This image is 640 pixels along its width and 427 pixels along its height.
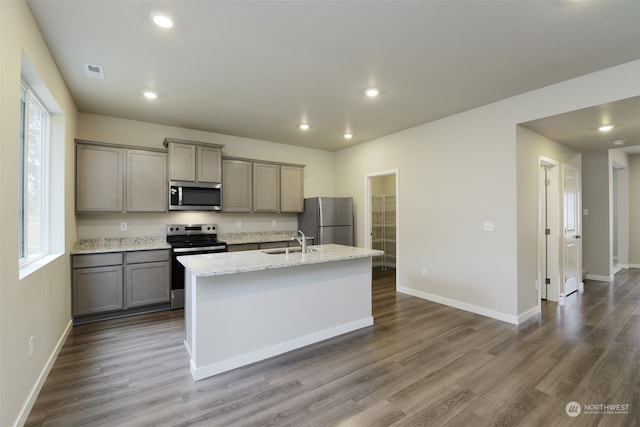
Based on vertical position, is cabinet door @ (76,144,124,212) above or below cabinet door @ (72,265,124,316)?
above

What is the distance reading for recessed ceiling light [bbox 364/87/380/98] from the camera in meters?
3.30

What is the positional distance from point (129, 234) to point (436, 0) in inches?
181

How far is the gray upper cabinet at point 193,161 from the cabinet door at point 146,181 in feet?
0.53

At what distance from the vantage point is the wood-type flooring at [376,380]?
6.46 feet

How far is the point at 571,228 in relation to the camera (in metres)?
4.93

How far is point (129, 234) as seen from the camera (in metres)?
4.37

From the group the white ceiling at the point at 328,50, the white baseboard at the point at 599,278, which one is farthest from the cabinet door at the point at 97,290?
the white baseboard at the point at 599,278

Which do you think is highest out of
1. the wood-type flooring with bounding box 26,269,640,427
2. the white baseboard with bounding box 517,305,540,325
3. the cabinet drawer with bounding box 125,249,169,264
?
the cabinet drawer with bounding box 125,249,169,264

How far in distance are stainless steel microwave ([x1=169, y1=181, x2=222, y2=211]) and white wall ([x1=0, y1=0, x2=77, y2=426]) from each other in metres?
1.93

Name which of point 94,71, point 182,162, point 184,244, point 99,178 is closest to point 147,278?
point 184,244

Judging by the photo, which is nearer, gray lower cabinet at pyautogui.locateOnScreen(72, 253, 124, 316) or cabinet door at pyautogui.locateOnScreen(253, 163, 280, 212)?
gray lower cabinet at pyautogui.locateOnScreen(72, 253, 124, 316)

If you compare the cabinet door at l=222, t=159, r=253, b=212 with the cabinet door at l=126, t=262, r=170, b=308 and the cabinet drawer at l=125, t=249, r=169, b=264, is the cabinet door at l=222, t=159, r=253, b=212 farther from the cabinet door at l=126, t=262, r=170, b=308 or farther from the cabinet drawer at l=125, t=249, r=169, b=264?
the cabinet door at l=126, t=262, r=170, b=308

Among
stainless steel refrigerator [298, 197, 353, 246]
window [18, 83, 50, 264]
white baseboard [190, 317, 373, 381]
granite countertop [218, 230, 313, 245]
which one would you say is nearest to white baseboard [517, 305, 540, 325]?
white baseboard [190, 317, 373, 381]

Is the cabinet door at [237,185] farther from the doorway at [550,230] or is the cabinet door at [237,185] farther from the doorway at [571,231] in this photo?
the doorway at [571,231]
